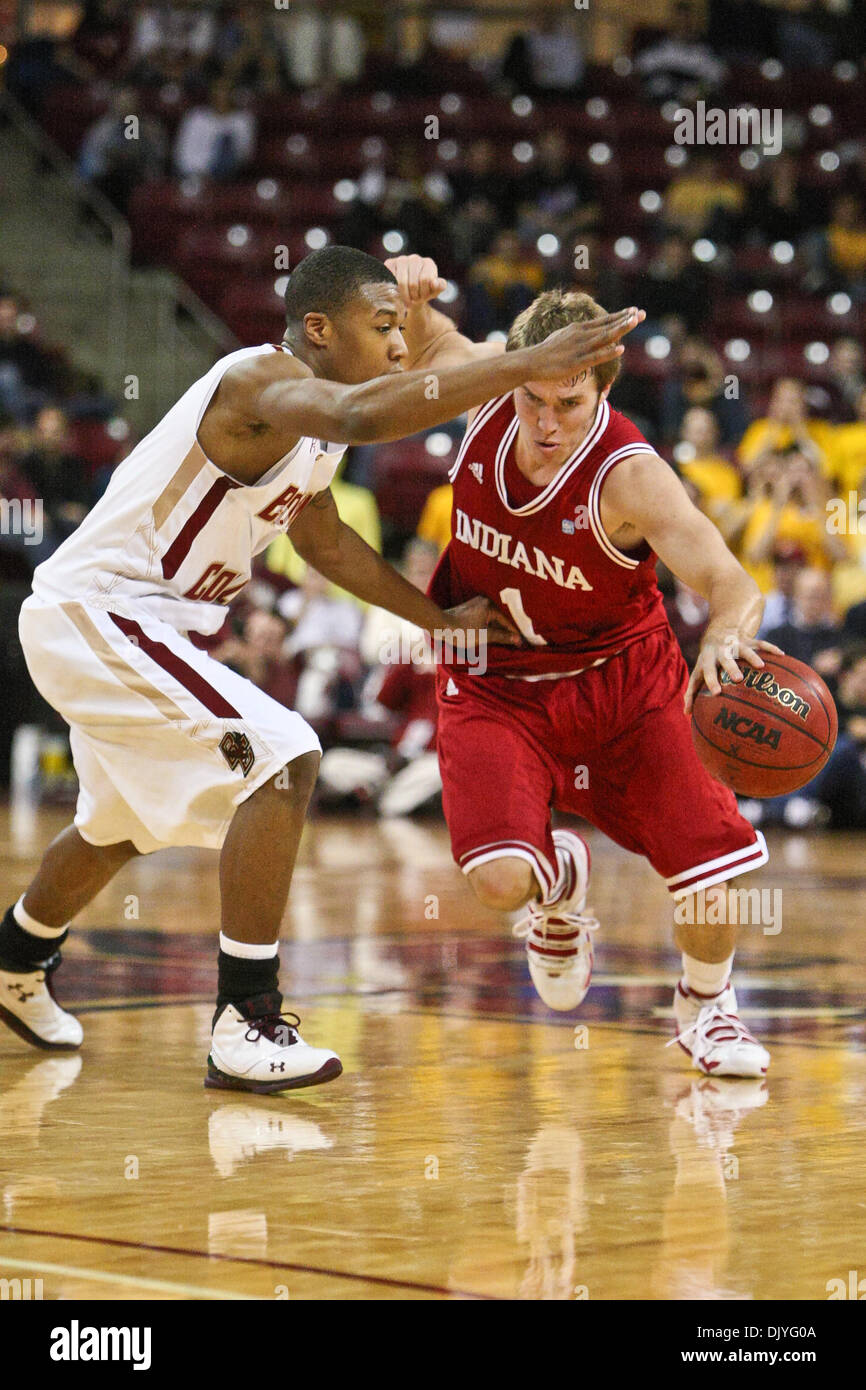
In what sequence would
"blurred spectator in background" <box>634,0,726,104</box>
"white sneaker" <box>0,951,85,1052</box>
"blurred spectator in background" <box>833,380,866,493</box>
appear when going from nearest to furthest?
"white sneaker" <box>0,951,85,1052</box>, "blurred spectator in background" <box>833,380,866,493</box>, "blurred spectator in background" <box>634,0,726,104</box>

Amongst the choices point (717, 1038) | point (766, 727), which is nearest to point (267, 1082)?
point (717, 1038)

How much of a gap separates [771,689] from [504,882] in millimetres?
803

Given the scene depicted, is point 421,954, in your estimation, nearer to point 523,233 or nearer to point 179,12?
point 523,233

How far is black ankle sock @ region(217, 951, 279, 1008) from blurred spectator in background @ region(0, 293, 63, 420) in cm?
943

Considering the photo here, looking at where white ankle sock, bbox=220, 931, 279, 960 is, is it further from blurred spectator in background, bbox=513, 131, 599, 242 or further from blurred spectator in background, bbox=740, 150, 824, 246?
blurred spectator in background, bbox=740, 150, 824, 246

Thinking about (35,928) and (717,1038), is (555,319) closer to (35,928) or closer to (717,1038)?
(717,1038)

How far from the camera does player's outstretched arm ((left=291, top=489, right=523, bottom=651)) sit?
4.68 m

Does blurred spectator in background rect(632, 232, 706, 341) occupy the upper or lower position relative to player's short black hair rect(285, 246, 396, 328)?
upper

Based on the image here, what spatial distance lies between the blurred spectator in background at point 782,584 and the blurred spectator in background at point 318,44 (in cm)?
827

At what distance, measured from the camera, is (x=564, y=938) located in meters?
4.79

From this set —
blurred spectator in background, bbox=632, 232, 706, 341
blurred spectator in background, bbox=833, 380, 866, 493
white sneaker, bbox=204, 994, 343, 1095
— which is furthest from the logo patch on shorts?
blurred spectator in background, bbox=632, 232, 706, 341

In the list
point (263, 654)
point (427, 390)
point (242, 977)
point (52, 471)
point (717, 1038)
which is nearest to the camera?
point (427, 390)
